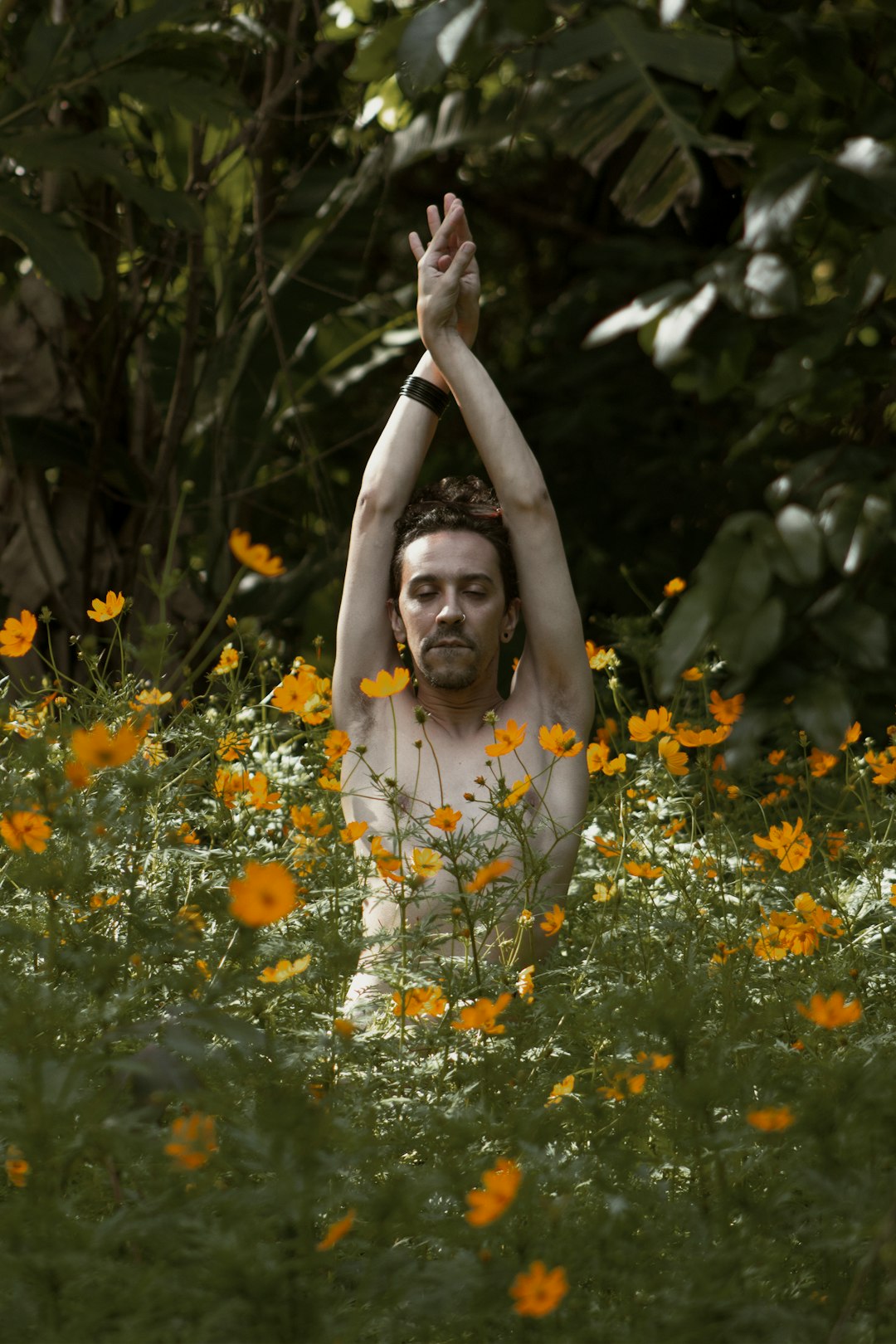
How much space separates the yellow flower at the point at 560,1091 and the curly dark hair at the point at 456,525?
0.98 m

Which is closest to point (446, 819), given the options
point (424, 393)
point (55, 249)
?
point (424, 393)

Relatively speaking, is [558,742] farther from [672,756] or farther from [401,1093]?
[401,1093]

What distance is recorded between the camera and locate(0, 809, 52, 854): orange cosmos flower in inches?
55.2

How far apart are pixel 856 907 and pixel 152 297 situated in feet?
12.7

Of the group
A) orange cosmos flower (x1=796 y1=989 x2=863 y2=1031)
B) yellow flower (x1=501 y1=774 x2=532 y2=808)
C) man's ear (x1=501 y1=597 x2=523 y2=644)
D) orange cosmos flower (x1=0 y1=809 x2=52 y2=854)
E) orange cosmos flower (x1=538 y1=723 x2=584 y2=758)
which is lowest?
orange cosmos flower (x1=796 y1=989 x2=863 y2=1031)

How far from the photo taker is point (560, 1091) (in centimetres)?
147

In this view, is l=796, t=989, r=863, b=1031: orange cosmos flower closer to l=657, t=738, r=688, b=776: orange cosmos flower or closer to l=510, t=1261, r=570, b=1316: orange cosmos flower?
l=510, t=1261, r=570, b=1316: orange cosmos flower

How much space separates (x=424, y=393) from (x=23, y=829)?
1226 mm

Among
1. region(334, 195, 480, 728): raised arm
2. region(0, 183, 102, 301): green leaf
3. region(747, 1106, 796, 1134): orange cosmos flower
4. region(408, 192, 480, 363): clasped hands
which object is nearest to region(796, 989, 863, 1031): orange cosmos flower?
region(747, 1106, 796, 1134): orange cosmos flower

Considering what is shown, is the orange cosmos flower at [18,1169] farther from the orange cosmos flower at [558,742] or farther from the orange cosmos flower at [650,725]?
the orange cosmos flower at [650,725]

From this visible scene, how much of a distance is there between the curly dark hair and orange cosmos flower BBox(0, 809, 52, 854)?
1020 millimetres

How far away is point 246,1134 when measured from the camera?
114 centimetres

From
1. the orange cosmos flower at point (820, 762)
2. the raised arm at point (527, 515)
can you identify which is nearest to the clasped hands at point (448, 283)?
the raised arm at point (527, 515)

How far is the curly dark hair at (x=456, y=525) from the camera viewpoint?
2.33m
